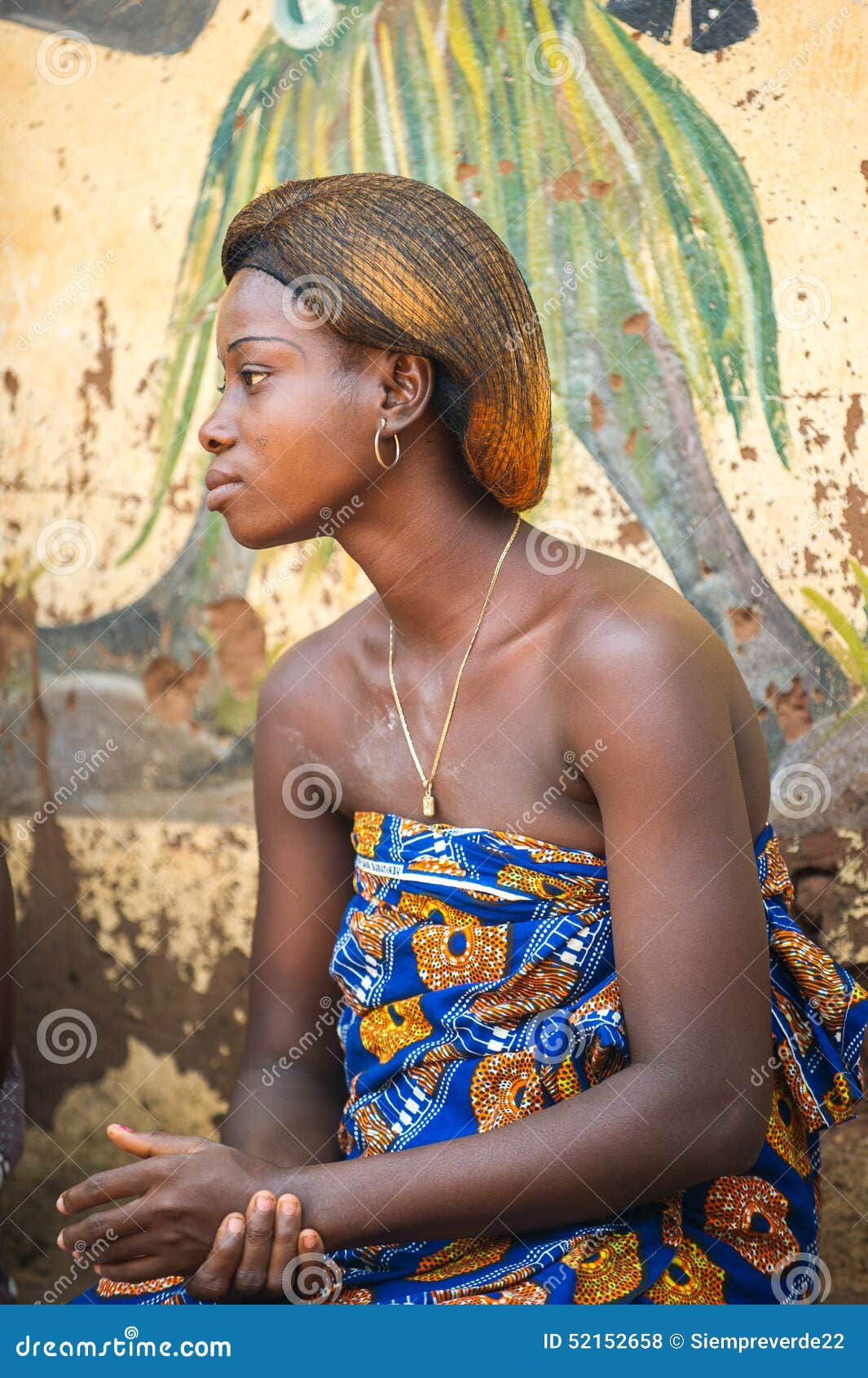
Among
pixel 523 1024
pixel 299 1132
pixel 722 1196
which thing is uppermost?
pixel 523 1024

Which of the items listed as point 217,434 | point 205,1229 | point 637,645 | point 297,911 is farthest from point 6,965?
point 637,645

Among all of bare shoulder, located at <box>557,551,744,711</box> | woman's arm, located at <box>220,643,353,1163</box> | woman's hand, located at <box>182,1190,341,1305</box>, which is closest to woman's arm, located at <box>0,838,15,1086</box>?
woman's arm, located at <box>220,643,353,1163</box>

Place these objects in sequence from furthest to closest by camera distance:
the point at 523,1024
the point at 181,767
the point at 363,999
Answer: the point at 181,767
the point at 363,999
the point at 523,1024

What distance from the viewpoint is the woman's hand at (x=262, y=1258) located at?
1.82 meters

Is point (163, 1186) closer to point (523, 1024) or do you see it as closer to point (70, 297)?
point (523, 1024)

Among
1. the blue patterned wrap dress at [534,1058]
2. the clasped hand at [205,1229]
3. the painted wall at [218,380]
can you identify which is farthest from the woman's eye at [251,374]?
the painted wall at [218,380]

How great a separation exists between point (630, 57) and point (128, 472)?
5.01ft

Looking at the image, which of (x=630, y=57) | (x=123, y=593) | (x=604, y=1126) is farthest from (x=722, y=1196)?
(x=630, y=57)

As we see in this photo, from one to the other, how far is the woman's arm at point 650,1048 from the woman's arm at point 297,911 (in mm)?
483

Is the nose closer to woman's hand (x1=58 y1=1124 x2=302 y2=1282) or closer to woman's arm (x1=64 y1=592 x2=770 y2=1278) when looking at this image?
woman's arm (x1=64 y1=592 x2=770 y2=1278)

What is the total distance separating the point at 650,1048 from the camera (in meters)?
1.83

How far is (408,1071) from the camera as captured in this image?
204cm

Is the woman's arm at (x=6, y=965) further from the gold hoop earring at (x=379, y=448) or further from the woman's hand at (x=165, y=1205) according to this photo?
the gold hoop earring at (x=379, y=448)

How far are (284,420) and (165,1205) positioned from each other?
1107 millimetres
